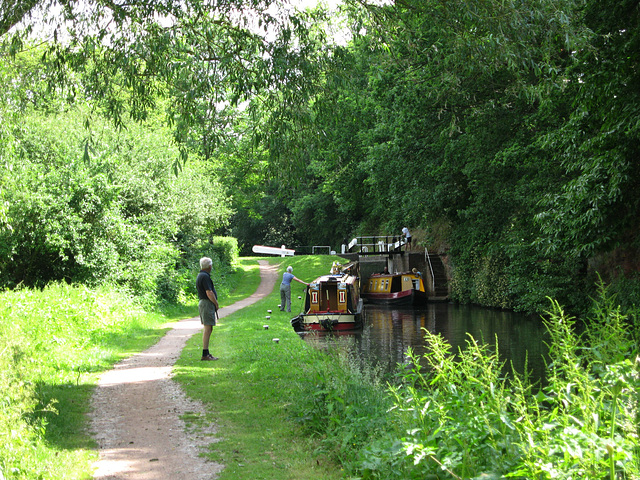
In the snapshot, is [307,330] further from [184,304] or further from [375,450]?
[375,450]

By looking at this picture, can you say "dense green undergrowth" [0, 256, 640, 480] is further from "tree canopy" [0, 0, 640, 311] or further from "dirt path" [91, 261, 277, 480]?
"tree canopy" [0, 0, 640, 311]

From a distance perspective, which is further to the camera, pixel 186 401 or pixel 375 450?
pixel 186 401

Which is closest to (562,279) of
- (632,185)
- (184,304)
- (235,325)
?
(632,185)

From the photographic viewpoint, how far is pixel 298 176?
8.35m

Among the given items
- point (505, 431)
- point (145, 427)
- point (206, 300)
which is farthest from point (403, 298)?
point (505, 431)

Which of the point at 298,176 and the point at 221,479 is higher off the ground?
the point at 298,176

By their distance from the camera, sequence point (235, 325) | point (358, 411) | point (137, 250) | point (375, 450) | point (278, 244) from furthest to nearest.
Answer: point (278, 244) → point (137, 250) → point (235, 325) → point (358, 411) → point (375, 450)

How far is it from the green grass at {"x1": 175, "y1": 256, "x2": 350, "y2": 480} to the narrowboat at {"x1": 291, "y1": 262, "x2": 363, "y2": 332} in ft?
19.9

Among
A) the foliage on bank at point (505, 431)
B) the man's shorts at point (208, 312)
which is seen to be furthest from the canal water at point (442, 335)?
the foliage on bank at point (505, 431)

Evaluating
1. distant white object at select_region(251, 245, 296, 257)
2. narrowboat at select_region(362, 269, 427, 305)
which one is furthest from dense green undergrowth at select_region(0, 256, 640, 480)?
distant white object at select_region(251, 245, 296, 257)

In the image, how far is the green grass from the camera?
4961 millimetres

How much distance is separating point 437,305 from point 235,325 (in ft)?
55.9

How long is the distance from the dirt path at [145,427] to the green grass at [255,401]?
213 mm

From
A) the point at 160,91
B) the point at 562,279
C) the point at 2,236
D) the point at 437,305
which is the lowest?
the point at 437,305
